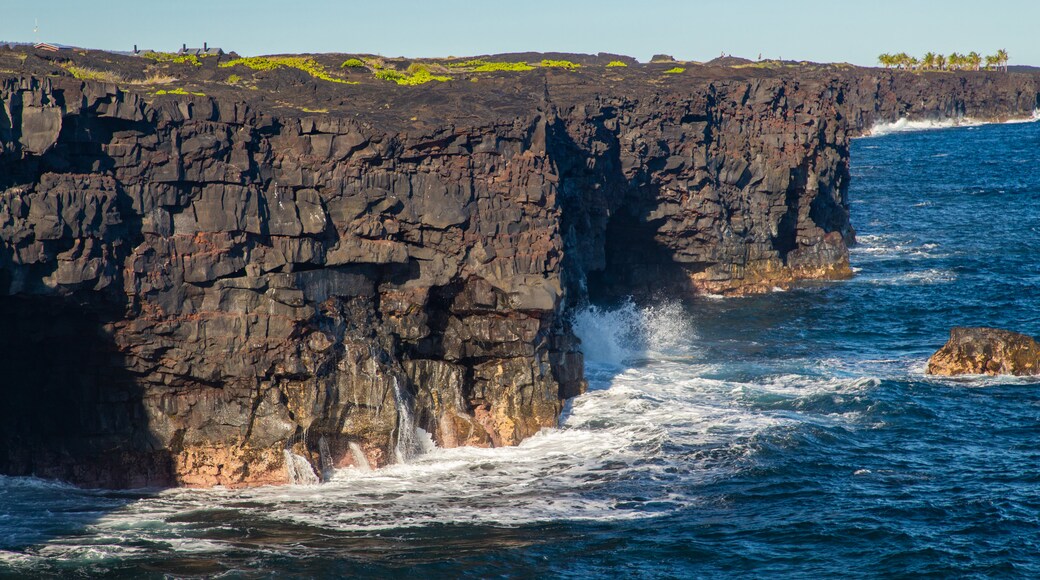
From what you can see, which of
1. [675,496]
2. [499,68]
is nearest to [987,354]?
[675,496]

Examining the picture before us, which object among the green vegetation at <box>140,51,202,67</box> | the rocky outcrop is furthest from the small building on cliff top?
the rocky outcrop

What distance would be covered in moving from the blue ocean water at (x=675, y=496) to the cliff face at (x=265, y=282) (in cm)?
213

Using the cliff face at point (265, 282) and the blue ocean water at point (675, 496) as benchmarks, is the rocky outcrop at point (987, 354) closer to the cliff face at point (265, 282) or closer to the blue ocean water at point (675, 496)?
the blue ocean water at point (675, 496)

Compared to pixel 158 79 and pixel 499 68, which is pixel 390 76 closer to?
pixel 158 79

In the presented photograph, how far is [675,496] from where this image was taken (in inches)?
1815

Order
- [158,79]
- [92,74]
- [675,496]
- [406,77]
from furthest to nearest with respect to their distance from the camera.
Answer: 1. [406,77]
2. [158,79]
3. [92,74]
4. [675,496]

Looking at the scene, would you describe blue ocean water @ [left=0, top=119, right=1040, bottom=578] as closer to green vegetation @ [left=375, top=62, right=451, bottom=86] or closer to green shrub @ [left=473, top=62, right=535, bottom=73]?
green vegetation @ [left=375, top=62, right=451, bottom=86]

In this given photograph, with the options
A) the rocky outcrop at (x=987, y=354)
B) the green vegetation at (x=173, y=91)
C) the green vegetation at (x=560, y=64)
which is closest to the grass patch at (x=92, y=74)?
the green vegetation at (x=173, y=91)

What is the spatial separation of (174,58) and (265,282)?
21.2 metres

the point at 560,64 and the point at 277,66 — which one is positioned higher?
the point at 560,64

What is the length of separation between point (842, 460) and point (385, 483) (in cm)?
1909

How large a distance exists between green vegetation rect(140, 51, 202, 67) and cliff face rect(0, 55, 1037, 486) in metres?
9.42

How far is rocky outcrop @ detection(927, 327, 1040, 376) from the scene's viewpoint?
6338 cm

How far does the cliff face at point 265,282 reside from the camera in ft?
144
